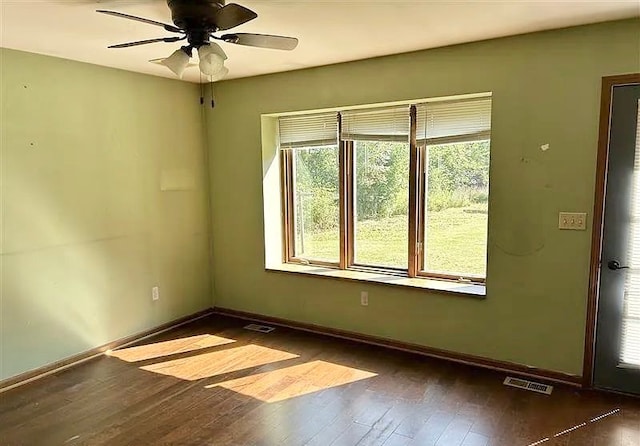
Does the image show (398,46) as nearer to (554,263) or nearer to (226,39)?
(226,39)

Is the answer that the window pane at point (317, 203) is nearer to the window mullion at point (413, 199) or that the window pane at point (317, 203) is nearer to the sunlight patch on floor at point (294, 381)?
the window mullion at point (413, 199)

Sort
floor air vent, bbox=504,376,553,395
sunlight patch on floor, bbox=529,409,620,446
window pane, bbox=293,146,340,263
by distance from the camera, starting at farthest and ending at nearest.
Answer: window pane, bbox=293,146,340,263 < floor air vent, bbox=504,376,553,395 < sunlight patch on floor, bbox=529,409,620,446

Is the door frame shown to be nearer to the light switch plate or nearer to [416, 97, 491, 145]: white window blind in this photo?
the light switch plate

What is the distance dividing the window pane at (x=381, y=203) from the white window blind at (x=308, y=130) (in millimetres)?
273

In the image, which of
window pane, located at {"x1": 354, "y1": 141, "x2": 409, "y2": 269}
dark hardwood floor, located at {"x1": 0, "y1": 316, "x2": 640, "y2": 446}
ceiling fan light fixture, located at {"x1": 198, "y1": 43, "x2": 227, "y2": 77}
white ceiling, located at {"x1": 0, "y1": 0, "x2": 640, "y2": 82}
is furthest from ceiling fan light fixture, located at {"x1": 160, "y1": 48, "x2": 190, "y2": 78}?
dark hardwood floor, located at {"x1": 0, "y1": 316, "x2": 640, "y2": 446}

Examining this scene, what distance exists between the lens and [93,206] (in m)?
3.74

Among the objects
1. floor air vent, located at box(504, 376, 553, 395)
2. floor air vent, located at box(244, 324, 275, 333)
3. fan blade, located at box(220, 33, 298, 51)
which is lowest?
floor air vent, located at box(504, 376, 553, 395)

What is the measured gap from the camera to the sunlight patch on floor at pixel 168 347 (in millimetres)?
3803

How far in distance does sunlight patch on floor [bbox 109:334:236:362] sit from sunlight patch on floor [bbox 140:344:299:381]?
19 centimetres

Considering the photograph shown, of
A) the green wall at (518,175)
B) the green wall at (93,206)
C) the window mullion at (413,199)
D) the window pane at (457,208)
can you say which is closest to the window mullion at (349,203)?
the green wall at (518,175)

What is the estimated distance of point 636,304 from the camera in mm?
2936

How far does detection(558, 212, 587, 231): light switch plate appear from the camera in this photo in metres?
3.02

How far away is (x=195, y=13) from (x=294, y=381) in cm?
242

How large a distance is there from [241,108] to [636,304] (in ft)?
11.6
